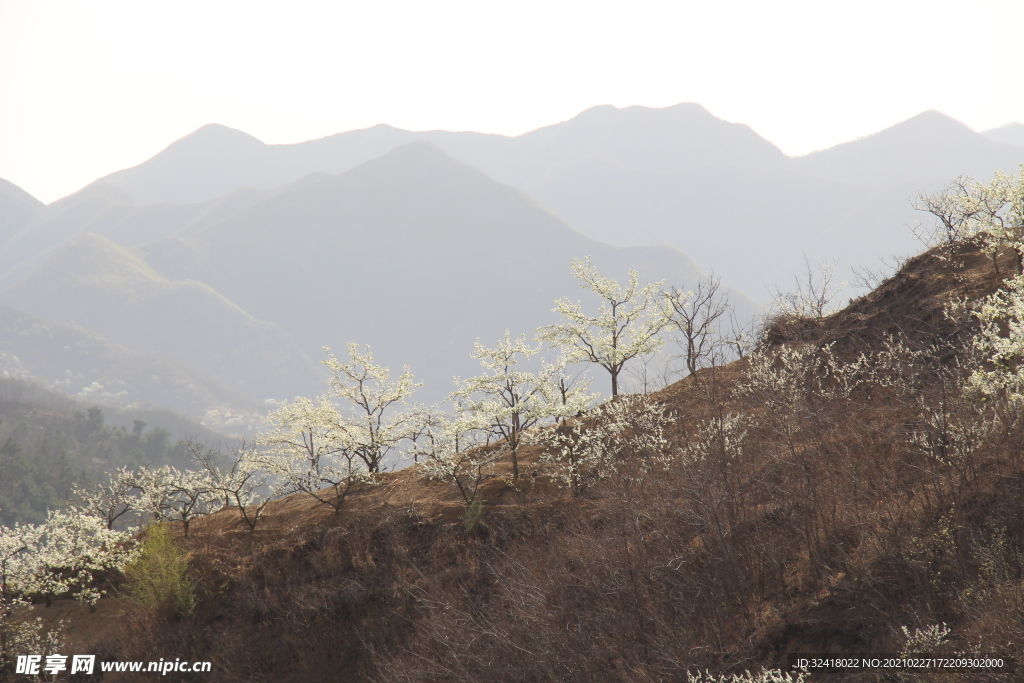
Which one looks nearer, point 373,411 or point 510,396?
point 510,396

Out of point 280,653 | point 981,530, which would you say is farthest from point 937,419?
point 280,653

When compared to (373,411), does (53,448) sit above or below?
below

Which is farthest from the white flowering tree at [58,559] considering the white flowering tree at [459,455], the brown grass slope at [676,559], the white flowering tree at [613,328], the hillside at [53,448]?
the hillside at [53,448]

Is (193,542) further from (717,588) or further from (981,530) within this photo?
(981,530)

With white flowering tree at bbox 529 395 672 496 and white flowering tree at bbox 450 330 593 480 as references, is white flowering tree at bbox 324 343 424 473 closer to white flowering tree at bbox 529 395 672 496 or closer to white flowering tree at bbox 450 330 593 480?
white flowering tree at bbox 450 330 593 480

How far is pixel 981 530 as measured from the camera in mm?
10352

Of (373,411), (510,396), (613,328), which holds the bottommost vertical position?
(373,411)

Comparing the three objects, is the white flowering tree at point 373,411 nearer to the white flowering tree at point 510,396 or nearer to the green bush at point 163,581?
the white flowering tree at point 510,396

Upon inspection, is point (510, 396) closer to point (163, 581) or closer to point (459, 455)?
point (459, 455)

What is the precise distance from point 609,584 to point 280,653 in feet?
35.7

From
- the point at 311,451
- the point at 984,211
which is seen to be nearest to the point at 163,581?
the point at 311,451

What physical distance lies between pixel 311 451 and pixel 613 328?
52.9 ft

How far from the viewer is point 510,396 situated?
74.8 ft

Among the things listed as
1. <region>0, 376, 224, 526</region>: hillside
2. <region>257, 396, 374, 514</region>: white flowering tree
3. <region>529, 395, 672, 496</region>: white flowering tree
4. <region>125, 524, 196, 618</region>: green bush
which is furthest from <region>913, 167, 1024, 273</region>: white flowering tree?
<region>0, 376, 224, 526</region>: hillside
